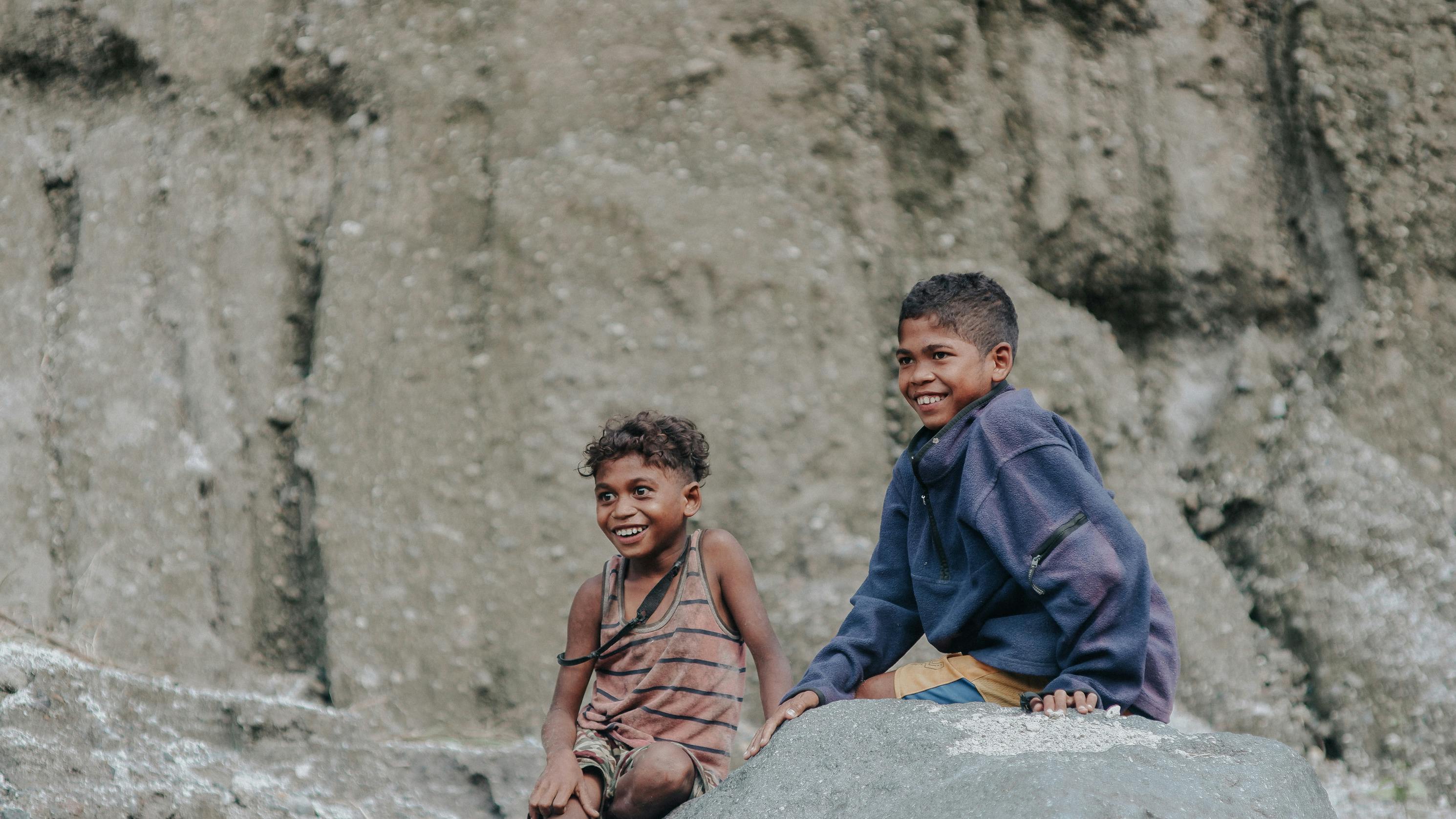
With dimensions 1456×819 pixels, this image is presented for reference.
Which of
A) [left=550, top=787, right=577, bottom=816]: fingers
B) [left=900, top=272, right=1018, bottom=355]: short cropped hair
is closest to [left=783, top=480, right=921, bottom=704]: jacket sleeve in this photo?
[left=900, top=272, right=1018, bottom=355]: short cropped hair

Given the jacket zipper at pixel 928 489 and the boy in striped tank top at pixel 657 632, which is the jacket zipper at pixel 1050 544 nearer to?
the jacket zipper at pixel 928 489

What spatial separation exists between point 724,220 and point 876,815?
280 cm

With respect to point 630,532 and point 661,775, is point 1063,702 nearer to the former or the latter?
point 661,775

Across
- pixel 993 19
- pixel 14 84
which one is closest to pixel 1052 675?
pixel 993 19

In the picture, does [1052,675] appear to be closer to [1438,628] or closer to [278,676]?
[1438,628]

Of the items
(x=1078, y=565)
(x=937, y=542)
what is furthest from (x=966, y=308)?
(x=1078, y=565)

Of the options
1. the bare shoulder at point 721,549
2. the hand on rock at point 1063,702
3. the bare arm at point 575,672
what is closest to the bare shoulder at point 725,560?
the bare shoulder at point 721,549

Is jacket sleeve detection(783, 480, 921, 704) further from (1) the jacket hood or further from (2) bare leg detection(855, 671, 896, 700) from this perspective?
(1) the jacket hood

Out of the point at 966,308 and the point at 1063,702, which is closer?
the point at 1063,702

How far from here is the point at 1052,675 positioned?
2275 mm

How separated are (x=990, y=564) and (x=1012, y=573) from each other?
80mm

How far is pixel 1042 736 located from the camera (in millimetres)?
2037

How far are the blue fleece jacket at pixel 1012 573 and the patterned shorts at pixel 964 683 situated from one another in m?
0.03

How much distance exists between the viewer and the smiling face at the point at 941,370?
95.3 inches
